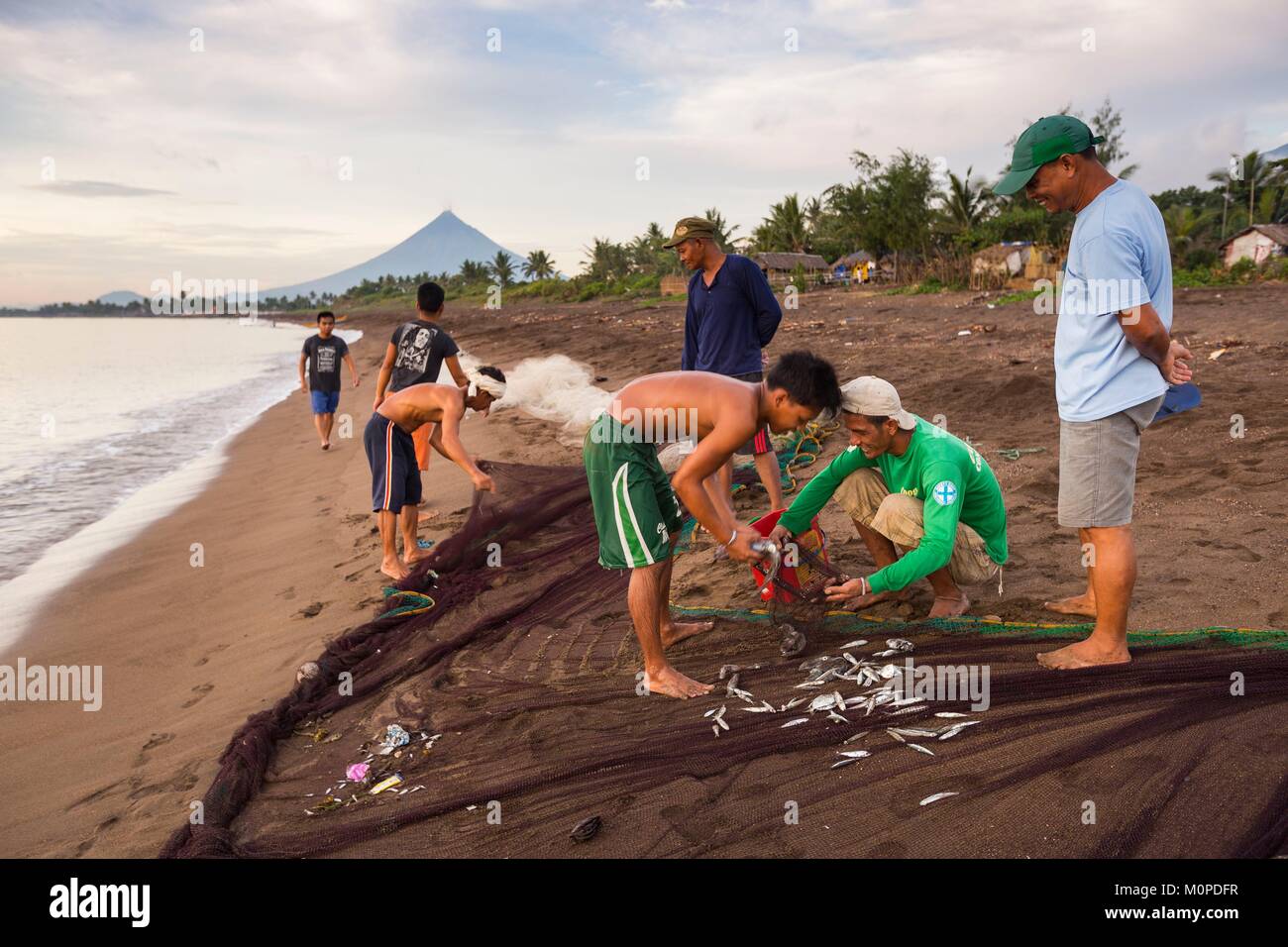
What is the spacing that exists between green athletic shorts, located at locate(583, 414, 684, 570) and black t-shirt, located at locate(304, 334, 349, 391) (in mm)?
7997

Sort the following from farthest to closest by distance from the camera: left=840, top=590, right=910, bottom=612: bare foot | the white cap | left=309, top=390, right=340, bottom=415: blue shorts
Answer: left=309, top=390, right=340, bottom=415: blue shorts, left=840, top=590, right=910, bottom=612: bare foot, the white cap

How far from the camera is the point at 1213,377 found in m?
8.23

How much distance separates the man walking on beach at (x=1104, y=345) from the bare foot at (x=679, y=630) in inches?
64.6

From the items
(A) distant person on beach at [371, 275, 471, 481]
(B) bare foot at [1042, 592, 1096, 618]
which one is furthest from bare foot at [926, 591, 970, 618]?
(A) distant person on beach at [371, 275, 471, 481]

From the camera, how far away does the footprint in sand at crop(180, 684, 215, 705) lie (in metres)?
4.54

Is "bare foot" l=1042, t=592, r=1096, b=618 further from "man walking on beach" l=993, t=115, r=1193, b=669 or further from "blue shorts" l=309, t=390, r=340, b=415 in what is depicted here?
"blue shorts" l=309, t=390, r=340, b=415

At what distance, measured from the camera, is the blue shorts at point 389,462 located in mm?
5930

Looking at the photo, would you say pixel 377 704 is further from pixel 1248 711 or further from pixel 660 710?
pixel 1248 711

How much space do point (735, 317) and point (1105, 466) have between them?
9.07 ft

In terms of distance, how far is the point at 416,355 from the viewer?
665 centimetres

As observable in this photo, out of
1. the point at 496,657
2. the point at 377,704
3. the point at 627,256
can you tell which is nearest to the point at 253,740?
the point at 377,704

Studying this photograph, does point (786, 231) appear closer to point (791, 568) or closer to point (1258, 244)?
point (1258, 244)

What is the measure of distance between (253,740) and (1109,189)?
13.4ft

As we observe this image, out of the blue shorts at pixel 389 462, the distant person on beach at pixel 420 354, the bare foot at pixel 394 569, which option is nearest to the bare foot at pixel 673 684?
the bare foot at pixel 394 569
